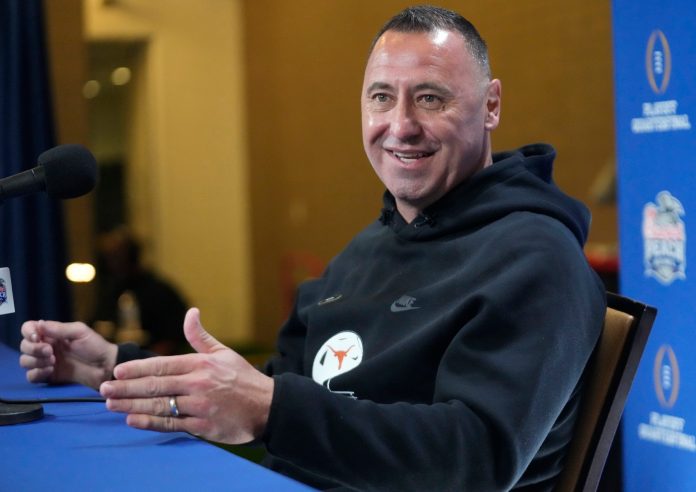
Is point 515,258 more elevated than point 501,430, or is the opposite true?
point 515,258

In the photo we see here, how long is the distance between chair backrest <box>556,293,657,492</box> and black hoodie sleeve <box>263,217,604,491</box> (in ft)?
0.10

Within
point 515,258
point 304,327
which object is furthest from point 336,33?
point 515,258

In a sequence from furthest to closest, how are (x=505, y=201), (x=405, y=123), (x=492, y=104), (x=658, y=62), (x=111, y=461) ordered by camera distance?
1. (x=658, y=62)
2. (x=492, y=104)
3. (x=405, y=123)
4. (x=505, y=201)
5. (x=111, y=461)

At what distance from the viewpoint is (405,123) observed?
67.9 inches

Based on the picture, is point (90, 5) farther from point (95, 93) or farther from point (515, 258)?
point (515, 258)

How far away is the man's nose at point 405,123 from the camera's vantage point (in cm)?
172

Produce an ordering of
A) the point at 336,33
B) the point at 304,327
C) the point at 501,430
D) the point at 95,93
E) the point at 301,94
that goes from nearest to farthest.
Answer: the point at 501,430 < the point at 304,327 < the point at 336,33 < the point at 301,94 < the point at 95,93

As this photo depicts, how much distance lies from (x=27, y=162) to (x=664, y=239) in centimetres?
228

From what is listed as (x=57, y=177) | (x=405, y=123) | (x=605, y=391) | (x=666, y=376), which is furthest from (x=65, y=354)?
(x=666, y=376)

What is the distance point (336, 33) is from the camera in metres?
7.38

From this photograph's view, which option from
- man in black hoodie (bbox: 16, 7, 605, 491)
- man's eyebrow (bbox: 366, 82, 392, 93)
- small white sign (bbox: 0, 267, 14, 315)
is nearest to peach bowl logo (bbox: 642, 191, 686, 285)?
man in black hoodie (bbox: 16, 7, 605, 491)

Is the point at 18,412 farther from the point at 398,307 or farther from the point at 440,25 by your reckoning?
the point at 440,25

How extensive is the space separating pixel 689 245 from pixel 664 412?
1.65ft

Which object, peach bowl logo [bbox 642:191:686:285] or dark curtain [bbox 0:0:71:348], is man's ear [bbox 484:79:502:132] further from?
dark curtain [bbox 0:0:71:348]
